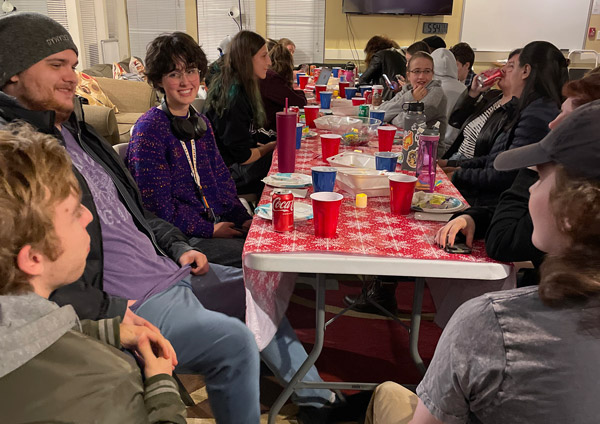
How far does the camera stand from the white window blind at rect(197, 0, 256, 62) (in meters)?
7.50

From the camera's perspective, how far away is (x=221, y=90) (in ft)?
8.89

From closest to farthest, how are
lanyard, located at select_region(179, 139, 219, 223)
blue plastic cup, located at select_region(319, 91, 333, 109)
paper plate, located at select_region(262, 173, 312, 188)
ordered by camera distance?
paper plate, located at select_region(262, 173, 312, 188) → lanyard, located at select_region(179, 139, 219, 223) → blue plastic cup, located at select_region(319, 91, 333, 109)

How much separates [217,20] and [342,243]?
280 inches

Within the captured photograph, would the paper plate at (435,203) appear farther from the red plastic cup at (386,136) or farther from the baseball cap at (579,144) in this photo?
the baseball cap at (579,144)

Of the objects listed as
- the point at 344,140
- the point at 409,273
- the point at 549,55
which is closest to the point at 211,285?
the point at 409,273

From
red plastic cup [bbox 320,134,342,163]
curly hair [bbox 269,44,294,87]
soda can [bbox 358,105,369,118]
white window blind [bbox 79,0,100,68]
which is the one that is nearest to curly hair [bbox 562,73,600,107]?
red plastic cup [bbox 320,134,342,163]

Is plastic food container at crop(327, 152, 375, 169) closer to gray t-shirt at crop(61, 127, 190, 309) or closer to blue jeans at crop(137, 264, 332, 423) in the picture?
blue jeans at crop(137, 264, 332, 423)

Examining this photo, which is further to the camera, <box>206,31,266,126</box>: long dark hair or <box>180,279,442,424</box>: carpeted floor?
<box>206,31,266,126</box>: long dark hair

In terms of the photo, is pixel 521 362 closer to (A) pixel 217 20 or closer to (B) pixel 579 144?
(B) pixel 579 144

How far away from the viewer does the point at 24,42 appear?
55.7 inches

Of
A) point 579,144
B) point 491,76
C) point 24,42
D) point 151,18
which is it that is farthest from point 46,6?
point 579,144

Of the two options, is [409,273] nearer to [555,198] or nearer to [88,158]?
[555,198]

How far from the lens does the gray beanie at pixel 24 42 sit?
139cm

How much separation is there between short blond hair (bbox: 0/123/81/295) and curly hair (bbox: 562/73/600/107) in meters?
0.99
